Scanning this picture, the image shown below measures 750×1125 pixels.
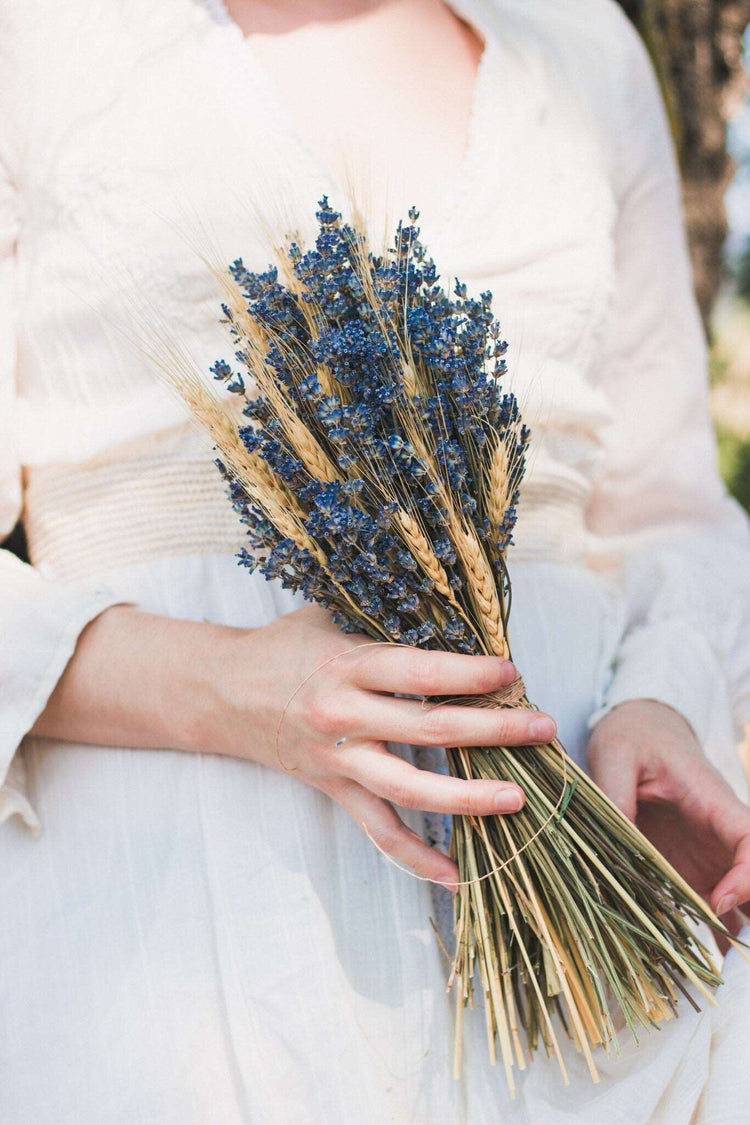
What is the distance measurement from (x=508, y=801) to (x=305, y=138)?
889mm

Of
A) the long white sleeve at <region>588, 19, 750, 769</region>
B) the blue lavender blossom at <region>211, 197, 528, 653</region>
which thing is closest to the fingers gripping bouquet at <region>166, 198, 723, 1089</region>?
the blue lavender blossom at <region>211, 197, 528, 653</region>

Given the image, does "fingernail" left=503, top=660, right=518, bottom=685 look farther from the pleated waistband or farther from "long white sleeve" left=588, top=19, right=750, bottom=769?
"long white sleeve" left=588, top=19, right=750, bottom=769

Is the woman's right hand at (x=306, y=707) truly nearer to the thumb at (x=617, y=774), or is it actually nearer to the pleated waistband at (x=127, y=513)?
the pleated waistband at (x=127, y=513)

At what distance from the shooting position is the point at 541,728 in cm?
102

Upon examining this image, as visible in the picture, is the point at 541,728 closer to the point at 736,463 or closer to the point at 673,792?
the point at 673,792

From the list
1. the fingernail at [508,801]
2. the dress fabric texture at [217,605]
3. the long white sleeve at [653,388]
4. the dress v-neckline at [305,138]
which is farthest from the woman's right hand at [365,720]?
the long white sleeve at [653,388]

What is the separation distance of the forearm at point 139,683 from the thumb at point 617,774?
488 mm

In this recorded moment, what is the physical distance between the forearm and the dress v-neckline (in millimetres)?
556

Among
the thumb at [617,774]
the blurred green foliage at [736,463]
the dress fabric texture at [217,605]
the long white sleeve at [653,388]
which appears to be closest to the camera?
the dress fabric texture at [217,605]

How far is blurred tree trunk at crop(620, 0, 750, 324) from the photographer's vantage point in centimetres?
291

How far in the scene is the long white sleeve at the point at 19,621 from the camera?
1.19 metres

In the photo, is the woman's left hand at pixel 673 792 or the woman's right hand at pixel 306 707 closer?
the woman's right hand at pixel 306 707

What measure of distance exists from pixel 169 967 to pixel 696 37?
2900mm

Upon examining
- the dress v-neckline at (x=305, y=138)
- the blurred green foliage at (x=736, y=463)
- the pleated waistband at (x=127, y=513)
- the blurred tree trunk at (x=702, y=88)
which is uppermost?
the blurred tree trunk at (x=702, y=88)
